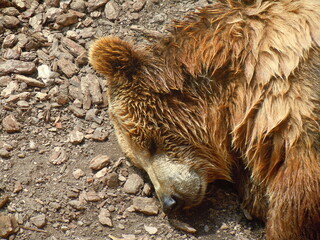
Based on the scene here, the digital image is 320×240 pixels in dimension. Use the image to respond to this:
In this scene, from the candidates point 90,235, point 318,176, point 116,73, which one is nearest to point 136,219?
point 90,235

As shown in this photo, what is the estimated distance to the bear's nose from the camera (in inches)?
169

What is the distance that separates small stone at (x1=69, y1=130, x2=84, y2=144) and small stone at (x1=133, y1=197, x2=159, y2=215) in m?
0.67

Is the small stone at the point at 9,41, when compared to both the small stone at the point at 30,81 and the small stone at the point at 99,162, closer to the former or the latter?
the small stone at the point at 30,81

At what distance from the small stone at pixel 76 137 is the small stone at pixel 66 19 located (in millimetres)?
1123

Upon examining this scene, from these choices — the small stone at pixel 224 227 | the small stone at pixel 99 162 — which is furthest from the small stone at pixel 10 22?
the small stone at pixel 224 227

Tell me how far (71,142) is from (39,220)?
720 millimetres

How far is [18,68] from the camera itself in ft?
16.9

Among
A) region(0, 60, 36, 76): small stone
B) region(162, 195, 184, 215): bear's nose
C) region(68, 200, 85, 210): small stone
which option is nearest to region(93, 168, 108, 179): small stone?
region(68, 200, 85, 210): small stone

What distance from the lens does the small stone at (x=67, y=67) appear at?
16.9ft

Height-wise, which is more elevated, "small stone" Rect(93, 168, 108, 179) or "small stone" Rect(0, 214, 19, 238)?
"small stone" Rect(93, 168, 108, 179)

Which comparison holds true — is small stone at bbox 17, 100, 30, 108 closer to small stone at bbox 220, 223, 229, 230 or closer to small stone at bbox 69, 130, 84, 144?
small stone at bbox 69, 130, 84, 144

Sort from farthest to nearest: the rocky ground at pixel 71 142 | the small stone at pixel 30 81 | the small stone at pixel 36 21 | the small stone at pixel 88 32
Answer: the small stone at pixel 36 21 < the small stone at pixel 88 32 < the small stone at pixel 30 81 < the rocky ground at pixel 71 142

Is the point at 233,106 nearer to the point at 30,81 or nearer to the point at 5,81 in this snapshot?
the point at 30,81

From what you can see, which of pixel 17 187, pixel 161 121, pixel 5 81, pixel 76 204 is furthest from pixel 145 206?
pixel 5 81
